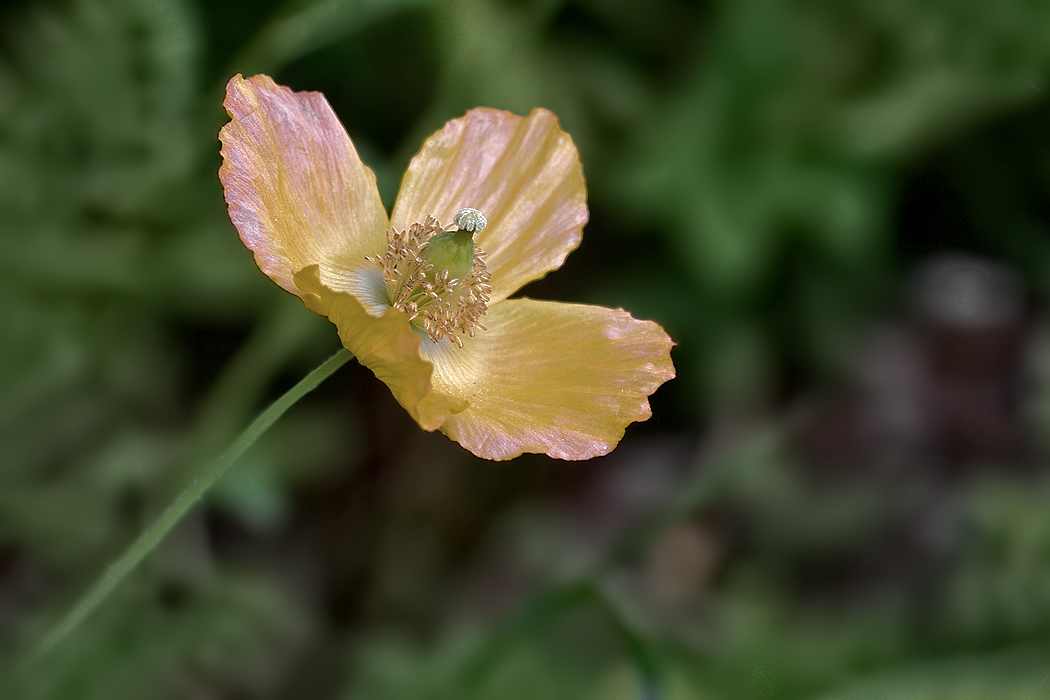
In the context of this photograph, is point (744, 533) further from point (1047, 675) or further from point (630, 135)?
point (630, 135)

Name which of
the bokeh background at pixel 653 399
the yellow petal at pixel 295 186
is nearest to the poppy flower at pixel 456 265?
the yellow petal at pixel 295 186

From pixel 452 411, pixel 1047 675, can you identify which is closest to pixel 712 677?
pixel 1047 675

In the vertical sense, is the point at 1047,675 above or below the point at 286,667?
above

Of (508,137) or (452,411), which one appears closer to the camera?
(452,411)

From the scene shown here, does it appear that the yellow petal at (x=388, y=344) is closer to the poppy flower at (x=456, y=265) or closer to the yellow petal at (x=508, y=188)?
the poppy flower at (x=456, y=265)

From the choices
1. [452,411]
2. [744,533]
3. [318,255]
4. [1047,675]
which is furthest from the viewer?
[744,533]

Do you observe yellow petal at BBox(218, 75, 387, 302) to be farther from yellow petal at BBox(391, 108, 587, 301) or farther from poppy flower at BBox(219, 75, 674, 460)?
yellow petal at BBox(391, 108, 587, 301)

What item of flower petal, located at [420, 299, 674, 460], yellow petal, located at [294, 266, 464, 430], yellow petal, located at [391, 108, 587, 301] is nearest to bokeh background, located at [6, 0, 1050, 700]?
yellow petal, located at [391, 108, 587, 301]
